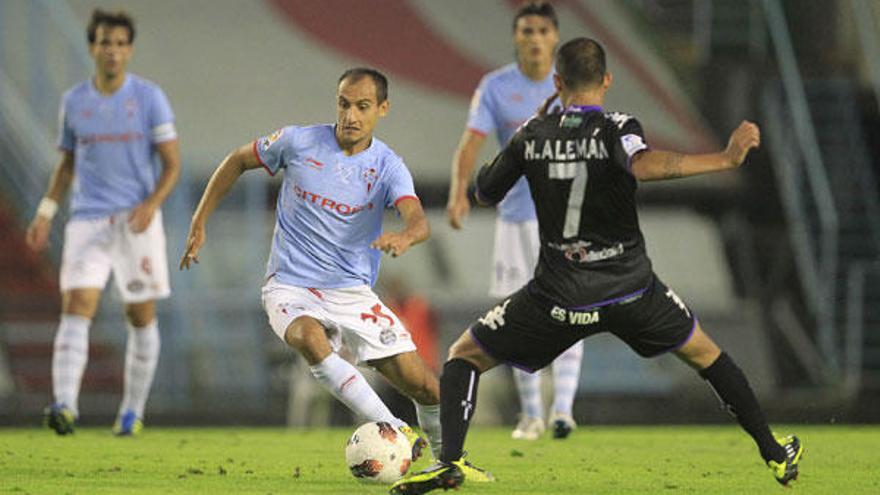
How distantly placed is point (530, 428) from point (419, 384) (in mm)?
3233

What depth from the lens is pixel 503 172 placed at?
810cm

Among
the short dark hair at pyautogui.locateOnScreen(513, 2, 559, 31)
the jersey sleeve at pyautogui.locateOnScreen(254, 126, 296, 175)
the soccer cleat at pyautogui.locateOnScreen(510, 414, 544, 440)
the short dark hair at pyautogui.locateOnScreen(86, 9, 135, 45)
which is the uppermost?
the short dark hair at pyautogui.locateOnScreen(513, 2, 559, 31)

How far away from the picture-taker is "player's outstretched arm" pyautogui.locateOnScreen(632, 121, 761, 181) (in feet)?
24.4

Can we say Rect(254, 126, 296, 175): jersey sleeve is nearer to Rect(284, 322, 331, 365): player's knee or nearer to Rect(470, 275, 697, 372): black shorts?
Rect(284, 322, 331, 365): player's knee

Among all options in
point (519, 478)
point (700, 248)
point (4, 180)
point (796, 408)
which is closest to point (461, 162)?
point (519, 478)

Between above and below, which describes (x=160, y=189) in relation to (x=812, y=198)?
above

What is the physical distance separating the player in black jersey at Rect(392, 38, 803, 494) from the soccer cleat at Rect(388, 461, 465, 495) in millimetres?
261

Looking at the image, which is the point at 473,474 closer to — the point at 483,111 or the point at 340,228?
the point at 340,228

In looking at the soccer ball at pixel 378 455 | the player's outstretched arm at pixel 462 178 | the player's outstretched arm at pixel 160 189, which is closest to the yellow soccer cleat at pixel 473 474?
the soccer ball at pixel 378 455

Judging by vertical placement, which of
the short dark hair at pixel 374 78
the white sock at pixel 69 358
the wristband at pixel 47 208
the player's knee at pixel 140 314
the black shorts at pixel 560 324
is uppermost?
the short dark hair at pixel 374 78

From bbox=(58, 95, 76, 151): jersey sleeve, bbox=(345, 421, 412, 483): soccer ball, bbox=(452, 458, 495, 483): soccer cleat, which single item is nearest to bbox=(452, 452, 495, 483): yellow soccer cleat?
bbox=(452, 458, 495, 483): soccer cleat

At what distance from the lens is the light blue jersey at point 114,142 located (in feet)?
39.1

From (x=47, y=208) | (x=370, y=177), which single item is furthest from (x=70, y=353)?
(x=370, y=177)

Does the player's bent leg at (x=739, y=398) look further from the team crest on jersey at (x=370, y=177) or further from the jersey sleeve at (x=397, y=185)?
the team crest on jersey at (x=370, y=177)
